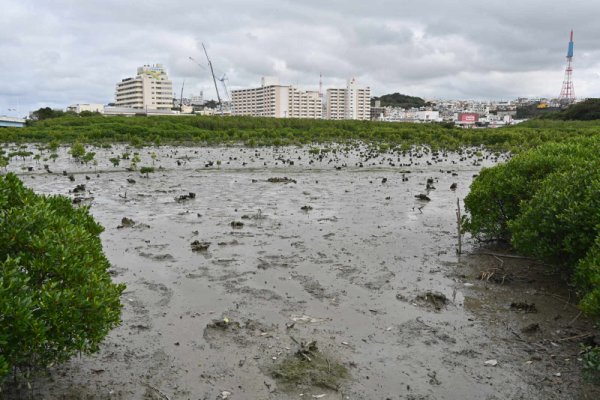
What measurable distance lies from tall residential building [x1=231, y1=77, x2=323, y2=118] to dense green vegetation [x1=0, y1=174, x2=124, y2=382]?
128 m

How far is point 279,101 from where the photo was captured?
13638cm

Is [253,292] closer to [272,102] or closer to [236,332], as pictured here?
[236,332]

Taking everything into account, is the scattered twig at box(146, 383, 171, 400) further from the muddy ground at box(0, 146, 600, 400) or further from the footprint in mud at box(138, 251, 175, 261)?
the footprint in mud at box(138, 251, 175, 261)

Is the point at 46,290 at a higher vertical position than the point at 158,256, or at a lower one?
higher

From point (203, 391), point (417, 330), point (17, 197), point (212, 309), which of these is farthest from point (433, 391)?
point (17, 197)

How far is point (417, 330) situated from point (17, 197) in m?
5.14

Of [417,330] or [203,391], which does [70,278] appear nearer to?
[203,391]

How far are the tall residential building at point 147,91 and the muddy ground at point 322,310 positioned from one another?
410ft

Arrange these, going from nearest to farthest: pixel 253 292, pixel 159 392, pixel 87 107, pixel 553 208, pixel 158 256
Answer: pixel 159 392 < pixel 553 208 < pixel 253 292 < pixel 158 256 < pixel 87 107

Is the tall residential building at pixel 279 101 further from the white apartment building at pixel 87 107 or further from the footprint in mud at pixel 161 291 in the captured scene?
the footprint in mud at pixel 161 291

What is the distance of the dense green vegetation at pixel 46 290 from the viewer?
3895mm

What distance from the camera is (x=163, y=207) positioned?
14555 mm

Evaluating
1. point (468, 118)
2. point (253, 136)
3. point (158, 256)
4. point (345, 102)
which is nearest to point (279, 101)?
point (345, 102)

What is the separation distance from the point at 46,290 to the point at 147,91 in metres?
138
